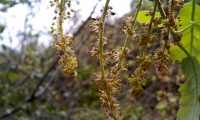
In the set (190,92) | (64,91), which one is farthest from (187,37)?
(64,91)

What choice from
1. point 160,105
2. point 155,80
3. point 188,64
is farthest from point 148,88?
point 188,64

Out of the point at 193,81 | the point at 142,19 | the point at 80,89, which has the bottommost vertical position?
the point at 80,89

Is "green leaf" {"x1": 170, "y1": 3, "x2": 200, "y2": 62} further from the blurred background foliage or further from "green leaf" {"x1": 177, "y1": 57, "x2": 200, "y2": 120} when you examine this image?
the blurred background foliage

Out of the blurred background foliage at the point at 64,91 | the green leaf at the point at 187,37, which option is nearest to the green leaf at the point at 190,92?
the green leaf at the point at 187,37

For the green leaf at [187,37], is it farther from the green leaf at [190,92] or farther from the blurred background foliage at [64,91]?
the blurred background foliage at [64,91]

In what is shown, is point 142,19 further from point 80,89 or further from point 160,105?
point 80,89

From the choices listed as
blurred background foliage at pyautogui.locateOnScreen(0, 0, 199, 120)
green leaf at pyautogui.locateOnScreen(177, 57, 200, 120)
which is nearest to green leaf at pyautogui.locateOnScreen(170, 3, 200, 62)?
green leaf at pyautogui.locateOnScreen(177, 57, 200, 120)
